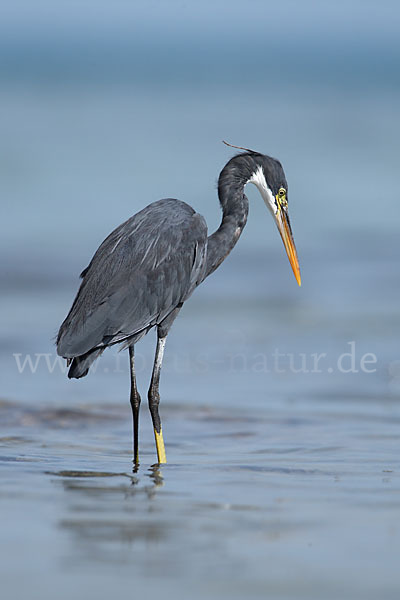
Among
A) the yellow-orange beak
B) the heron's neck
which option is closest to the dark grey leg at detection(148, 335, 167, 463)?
the heron's neck

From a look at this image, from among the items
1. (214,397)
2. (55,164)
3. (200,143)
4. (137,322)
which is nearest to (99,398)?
(214,397)

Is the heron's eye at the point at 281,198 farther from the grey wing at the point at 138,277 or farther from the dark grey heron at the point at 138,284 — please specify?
the grey wing at the point at 138,277

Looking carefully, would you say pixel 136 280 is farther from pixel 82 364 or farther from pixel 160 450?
pixel 160 450

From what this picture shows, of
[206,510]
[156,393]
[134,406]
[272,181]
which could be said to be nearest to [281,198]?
[272,181]

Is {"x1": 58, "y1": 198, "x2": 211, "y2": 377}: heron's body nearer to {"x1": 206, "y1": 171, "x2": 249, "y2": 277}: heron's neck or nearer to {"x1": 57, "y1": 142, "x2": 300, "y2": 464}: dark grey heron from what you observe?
{"x1": 57, "y1": 142, "x2": 300, "y2": 464}: dark grey heron

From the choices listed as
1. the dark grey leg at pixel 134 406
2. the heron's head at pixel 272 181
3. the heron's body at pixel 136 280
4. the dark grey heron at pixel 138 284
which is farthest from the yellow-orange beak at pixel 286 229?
the dark grey leg at pixel 134 406

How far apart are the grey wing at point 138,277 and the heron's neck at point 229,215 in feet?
0.86

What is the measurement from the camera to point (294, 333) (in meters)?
9.95

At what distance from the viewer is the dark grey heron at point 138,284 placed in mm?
5969

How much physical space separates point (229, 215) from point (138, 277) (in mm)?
898

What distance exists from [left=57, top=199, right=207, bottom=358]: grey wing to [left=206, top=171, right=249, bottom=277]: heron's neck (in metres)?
0.26

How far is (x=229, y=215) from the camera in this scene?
6816 millimetres

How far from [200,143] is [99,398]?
18768 mm

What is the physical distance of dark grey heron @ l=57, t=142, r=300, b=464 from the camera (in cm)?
597
